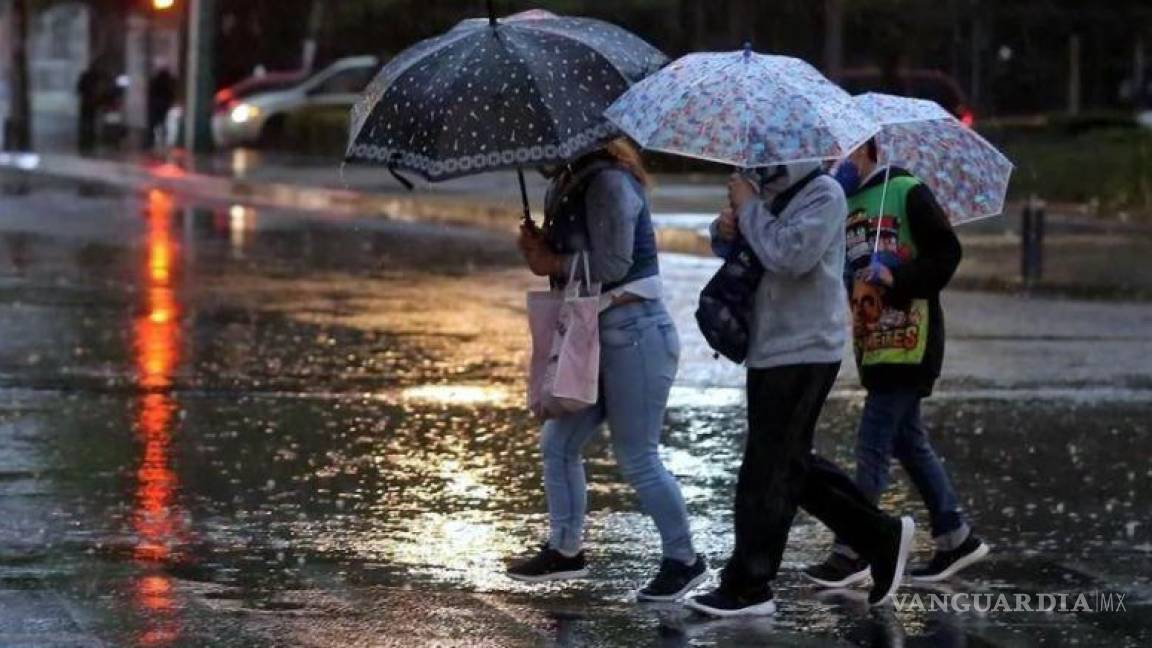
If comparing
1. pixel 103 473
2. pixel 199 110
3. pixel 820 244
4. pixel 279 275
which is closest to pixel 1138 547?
pixel 820 244

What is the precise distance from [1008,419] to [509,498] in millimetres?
3539

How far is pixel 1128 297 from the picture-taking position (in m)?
18.0

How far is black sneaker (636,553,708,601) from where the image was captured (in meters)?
7.20

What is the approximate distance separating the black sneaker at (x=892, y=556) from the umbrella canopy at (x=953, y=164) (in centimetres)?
114

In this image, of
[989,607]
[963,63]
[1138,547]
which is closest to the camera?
[989,607]

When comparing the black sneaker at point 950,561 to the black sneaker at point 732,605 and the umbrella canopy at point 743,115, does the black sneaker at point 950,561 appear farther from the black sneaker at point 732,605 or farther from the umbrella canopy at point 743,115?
the umbrella canopy at point 743,115

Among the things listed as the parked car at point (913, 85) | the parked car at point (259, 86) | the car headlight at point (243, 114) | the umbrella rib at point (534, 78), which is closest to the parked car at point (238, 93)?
the parked car at point (259, 86)

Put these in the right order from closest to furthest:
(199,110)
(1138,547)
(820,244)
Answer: (820,244)
(1138,547)
(199,110)

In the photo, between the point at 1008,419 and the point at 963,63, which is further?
the point at 963,63

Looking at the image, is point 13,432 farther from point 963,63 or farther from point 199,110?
point 963,63

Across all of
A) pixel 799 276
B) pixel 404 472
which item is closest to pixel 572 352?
pixel 799 276

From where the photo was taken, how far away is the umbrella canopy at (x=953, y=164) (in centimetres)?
752

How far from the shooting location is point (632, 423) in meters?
7.08

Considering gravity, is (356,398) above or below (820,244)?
below
